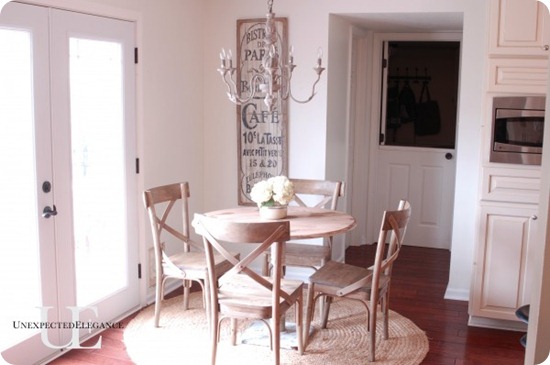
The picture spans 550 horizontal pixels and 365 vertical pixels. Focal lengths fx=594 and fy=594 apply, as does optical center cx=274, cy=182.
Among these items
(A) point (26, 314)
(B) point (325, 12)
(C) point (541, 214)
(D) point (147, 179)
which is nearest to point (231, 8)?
(B) point (325, 12)

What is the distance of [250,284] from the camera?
132 inches

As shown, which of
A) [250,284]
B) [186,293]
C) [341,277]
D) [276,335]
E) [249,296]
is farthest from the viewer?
[186,293]

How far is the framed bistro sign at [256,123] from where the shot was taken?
4.86 meters

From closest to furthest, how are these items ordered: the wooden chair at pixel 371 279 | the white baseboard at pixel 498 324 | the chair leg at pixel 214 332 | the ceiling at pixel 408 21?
the chair leg at pixel 214 332, the wooden chair at pixel 371 279, the white baseboard at pixel 498 324, the ceiling at pixel 408 21

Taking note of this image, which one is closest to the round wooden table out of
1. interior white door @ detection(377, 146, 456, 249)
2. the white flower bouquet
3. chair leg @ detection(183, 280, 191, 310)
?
the white flower bouquet

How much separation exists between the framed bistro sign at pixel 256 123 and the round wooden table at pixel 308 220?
1025 mm

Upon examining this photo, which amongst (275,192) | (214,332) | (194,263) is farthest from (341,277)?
(194,263)

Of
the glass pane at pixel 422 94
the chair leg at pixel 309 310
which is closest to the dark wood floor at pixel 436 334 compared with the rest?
the chair leg at pixel 309 310

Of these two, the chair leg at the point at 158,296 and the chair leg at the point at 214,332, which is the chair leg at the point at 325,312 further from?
the chair leg at the point at 158,296

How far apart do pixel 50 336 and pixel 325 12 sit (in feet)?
10.1

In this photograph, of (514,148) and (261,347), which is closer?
(261,347)

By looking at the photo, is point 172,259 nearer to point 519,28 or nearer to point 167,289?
point 167,289

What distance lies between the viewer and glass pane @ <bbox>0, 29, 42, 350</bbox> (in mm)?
3113

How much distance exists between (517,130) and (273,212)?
5.46 feet
